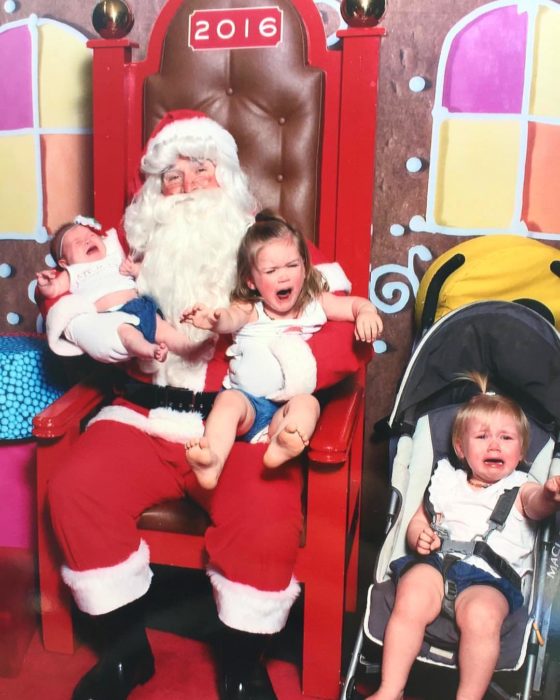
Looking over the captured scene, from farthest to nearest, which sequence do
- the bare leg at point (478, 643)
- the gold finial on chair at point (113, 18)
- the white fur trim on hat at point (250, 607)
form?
the gold finial on chair at point (113, 18), the white fur trim on hat at point (250, 607), the bare leg at point (478, 643)

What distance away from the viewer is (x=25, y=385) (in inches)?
79.1

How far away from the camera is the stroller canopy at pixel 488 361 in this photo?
1719 millimetres

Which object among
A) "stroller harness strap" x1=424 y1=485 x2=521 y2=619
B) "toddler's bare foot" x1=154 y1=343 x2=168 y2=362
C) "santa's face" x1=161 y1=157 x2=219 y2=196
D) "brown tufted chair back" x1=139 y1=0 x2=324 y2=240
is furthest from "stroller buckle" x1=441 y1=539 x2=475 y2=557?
"santa's face" x1=161 y1=157 x2=219 y2=196

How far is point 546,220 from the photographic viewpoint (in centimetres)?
222

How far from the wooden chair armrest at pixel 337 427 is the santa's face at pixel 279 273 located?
249 mm

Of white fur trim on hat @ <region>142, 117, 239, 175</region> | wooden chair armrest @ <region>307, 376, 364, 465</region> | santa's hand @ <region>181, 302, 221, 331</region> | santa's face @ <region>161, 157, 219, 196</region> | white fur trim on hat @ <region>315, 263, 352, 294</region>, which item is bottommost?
wooden chair armrest @ <region>307, 376, 364, 465</region>

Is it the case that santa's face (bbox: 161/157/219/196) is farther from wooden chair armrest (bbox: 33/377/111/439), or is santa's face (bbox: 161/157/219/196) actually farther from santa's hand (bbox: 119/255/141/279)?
wooden chair armrest (bbox: 33/377/111/439)

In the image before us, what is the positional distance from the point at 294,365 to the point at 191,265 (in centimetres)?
34

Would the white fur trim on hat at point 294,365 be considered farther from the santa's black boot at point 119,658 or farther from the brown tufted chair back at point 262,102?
the santa's black boot at point 119,658

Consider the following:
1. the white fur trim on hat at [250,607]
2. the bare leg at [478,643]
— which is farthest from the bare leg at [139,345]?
the bare leg at [478,643]

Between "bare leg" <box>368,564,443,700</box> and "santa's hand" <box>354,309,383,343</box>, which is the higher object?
"santa's hand" <box>354,309,383,343</box>

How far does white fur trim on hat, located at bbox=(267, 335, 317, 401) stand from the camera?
1.73m

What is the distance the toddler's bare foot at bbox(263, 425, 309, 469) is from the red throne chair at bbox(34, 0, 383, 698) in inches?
11.3

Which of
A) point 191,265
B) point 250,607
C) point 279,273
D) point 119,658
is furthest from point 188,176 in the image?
point 119,658
